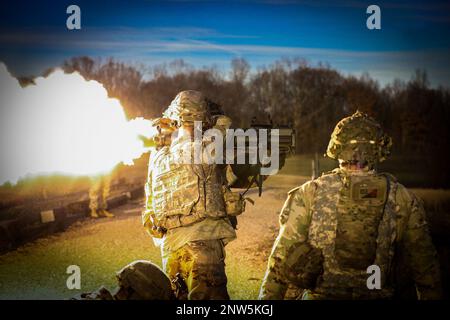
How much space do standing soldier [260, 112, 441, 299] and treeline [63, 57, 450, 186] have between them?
18.1m

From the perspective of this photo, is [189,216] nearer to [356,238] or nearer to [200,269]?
[200,269]

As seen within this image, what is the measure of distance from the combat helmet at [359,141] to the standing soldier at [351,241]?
0.07 m

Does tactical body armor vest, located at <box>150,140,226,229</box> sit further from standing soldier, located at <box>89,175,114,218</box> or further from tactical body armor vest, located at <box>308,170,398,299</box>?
standing soldier, located at <box>89,175,114,218</box>

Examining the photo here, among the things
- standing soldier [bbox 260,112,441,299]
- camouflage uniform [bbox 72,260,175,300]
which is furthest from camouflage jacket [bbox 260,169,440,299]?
camouflage uniform [bbox 72,260,175,300]

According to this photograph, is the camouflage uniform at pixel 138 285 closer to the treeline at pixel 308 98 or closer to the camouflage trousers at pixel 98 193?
the camouflage trousers at pixel 98 193

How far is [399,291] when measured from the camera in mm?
3867

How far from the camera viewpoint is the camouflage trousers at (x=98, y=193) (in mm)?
12945

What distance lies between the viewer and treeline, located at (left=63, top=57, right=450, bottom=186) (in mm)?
24828

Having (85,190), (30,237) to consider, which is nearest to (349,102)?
(85,190)

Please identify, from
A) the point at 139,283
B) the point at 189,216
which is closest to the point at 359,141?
the point at 189,216

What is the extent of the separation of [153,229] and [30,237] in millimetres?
6835

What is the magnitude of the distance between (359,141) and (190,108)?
79.4 inches

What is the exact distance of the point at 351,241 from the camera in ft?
11.6

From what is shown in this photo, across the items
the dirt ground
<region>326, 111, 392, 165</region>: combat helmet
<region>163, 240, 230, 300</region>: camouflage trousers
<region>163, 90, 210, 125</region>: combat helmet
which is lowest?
the dirt ground
